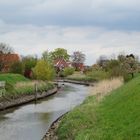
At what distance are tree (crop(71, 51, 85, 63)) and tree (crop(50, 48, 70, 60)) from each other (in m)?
4.05

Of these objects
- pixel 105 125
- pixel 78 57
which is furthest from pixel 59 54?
pixel 105 125

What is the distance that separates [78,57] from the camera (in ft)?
583

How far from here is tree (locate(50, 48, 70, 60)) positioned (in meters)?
170

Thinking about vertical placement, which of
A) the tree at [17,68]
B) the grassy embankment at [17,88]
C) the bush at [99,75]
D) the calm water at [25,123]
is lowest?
the calm water at [25,123]

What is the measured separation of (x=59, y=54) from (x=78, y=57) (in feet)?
A: 33.8

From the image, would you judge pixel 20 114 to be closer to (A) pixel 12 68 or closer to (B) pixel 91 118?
(B) pixel 91 118

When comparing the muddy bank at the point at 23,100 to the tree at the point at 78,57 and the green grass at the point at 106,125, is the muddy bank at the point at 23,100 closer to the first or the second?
the green grass at the point at 106,125

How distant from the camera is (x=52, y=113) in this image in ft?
128

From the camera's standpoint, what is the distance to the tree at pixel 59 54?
17012 cm

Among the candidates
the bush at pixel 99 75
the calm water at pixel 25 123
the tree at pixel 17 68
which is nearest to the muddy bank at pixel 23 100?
the calm water at pixel 25 123

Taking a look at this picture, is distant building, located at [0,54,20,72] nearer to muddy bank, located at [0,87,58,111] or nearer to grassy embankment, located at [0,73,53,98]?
grassy embankment, located at [0,73,53,98]

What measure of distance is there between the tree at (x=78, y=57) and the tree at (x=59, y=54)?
13.3ft

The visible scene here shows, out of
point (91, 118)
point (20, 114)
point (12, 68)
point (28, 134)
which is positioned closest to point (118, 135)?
point (91, 118)

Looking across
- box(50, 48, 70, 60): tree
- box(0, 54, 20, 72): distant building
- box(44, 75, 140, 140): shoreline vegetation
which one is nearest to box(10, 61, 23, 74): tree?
box(0, 54, 20, 72): distant building
